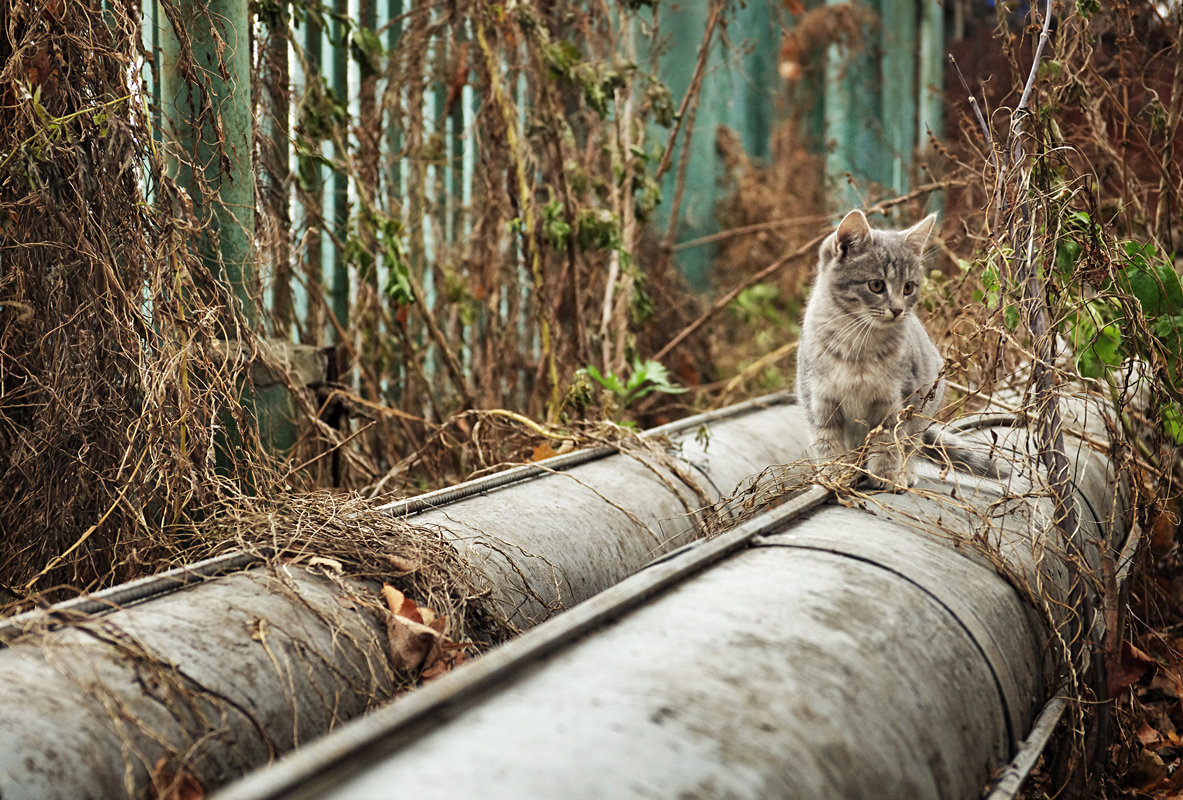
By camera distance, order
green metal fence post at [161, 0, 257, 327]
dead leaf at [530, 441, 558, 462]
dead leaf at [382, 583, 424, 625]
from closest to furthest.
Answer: dead leaf at [382, 583, 424, 625] → green metal fence post at [161, 0, 257, 327] → dead leaf at [530, 441, 558, 462]

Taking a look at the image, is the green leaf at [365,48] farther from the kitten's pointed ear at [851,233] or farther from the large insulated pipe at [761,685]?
the large insulated pipe at [761,685]

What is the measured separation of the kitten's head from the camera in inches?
114

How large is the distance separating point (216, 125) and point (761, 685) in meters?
2.23

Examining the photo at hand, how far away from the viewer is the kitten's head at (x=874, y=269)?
2896mm

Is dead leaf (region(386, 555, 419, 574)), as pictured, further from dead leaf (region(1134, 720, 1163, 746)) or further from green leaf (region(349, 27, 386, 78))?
green leaf (region(349, 27, 386, 78))

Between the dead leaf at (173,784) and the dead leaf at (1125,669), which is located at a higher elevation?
the dead leaf at (173,784)

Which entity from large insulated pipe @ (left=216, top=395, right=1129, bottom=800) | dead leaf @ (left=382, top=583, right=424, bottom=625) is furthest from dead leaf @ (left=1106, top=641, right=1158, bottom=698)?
dead leaf @ (left=382, top=583, right=424, bottom=625)

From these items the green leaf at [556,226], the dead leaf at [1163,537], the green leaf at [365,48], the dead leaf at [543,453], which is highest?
the green leaf at [365,48]

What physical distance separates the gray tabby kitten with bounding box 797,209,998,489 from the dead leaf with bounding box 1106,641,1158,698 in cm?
Answer: 59

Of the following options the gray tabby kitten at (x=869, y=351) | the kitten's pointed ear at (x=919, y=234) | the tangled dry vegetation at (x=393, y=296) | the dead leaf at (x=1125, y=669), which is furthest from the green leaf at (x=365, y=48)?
the dead leaf at (x=1125, y=669)

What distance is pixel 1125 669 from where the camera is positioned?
2.54m

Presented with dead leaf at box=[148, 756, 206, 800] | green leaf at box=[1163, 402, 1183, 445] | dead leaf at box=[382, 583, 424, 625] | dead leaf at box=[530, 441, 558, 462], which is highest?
green leaf at box=[1163, 402, 1183, 445]

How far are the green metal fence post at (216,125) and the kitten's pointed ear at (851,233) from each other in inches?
70.1

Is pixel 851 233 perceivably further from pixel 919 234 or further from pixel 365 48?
pixel 365 48
